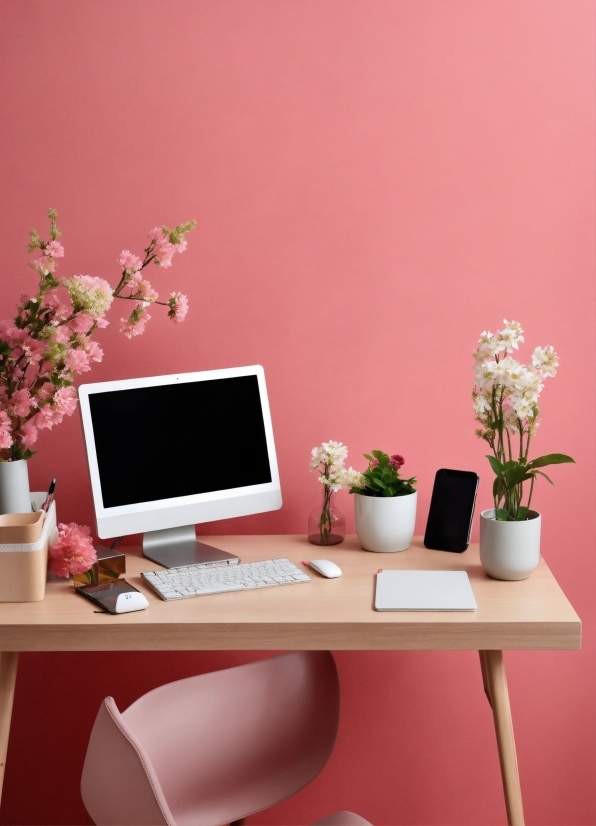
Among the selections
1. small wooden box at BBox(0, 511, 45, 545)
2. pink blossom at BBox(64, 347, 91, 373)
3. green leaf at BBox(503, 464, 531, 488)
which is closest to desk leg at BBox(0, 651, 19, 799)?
small wooden box at BBox(0, 511, 45, 545)

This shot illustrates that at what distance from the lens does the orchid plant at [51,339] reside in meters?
1.81

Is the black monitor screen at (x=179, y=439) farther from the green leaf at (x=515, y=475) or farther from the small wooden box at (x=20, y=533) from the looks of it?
the green leaf at (x=515, y=475)

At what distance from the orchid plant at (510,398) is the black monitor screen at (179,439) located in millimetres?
552

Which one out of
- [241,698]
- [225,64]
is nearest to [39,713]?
[241,698]

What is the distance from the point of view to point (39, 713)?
7.66 feet

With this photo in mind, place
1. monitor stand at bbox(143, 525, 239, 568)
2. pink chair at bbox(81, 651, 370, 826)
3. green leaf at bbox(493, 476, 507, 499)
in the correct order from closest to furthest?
pink chair at bbox(81, 651, 370, 826) < green leaf at bbox(493, 476, 507, 499) < monitor stand at bbox(143, 525, 239, 568)

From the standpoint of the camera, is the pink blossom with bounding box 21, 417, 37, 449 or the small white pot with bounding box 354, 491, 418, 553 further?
the small white pot with bounding box 354, 491, 418, 553

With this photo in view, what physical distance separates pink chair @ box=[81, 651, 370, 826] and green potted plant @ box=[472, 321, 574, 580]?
0.44 meters

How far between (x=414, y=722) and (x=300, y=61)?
1.72 meters

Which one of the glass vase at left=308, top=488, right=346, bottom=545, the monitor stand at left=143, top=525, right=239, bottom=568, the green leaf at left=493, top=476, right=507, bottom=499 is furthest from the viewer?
the glass vase at left=308, top=488, right=346, bottom=545

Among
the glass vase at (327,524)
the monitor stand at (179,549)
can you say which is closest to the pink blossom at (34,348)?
the monitor stand at (179,549)

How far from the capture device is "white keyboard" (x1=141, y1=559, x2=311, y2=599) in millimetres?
1759

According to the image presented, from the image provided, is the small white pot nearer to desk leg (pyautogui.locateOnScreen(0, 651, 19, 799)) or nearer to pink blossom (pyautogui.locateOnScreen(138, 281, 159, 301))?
pink blossom (pyautogui.locateOnScreen(138, 281, 159, 301))

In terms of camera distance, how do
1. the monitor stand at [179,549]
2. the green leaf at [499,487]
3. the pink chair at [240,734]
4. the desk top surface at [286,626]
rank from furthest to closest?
the monitor stand at [179,549], the green leaf at [499,487], the pink chair at [240,734], the desk top surface at [286,626]
